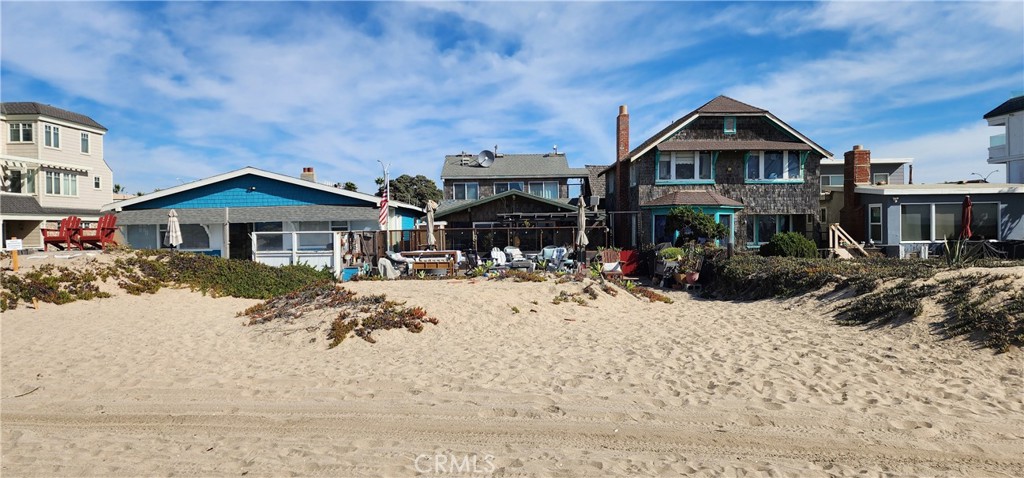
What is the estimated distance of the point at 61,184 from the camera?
30344mm

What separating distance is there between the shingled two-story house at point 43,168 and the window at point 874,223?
121 ft

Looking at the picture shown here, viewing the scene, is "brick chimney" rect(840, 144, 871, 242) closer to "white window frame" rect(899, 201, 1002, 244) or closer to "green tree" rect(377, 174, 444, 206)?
"white window frame" rect(899, 201, 1002, 244)

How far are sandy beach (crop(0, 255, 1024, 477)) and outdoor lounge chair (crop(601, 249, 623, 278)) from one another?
7.13 meters

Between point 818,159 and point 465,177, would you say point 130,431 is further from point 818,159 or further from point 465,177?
point 465,177

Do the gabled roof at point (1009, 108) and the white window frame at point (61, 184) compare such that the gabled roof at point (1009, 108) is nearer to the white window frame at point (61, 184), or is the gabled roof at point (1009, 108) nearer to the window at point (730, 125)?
the window at point (730, 125)

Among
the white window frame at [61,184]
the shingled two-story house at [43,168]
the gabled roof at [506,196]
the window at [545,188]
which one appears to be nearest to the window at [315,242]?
the gabled roof at [506,196]

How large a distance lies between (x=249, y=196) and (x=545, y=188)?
15.6m

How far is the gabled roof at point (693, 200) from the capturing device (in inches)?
897

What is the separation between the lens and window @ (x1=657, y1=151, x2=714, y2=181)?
24453 millimetres

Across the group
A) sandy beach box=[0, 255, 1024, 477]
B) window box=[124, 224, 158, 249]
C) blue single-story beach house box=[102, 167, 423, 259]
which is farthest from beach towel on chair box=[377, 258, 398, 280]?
window box=[124, 224, 158, 249]

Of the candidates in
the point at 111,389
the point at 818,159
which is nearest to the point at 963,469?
the point at 111,389

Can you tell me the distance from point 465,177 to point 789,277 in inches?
872

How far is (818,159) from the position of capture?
2447 centimetres

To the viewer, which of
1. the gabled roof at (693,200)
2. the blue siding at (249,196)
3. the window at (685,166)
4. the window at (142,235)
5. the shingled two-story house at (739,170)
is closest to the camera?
the gabled roof at (693,200)
